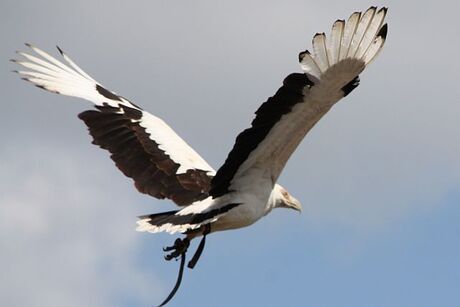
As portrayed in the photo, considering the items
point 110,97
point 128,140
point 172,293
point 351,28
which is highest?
point 110,97

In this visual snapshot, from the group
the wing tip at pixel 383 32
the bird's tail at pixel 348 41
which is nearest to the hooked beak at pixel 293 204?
the bird's tail at pixel 348 41

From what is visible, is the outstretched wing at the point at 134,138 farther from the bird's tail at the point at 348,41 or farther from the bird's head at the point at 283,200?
the bird's tail at the point at 348,41

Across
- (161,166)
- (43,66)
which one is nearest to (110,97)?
(43,66)

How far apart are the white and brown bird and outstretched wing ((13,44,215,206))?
13 mm

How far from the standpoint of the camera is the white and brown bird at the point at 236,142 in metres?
13.4

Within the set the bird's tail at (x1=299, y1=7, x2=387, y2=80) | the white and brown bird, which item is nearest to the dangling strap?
the white and brown bird

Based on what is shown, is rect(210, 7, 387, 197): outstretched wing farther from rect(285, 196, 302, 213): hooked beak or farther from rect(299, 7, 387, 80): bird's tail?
rect(285, 196, 302, 213): hooked beak

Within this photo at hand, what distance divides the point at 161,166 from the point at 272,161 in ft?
5.58

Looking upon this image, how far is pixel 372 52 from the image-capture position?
44.0 ft

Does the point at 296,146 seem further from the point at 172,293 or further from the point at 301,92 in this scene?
the point at 172,293

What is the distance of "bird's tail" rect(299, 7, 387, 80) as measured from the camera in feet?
43.6

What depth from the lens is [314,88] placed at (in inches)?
532

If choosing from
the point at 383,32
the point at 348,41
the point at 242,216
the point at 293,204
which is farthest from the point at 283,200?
the point at 383,32

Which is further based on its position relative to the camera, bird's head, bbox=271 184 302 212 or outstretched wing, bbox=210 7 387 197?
bird's head, bbox=271 184 302 212
